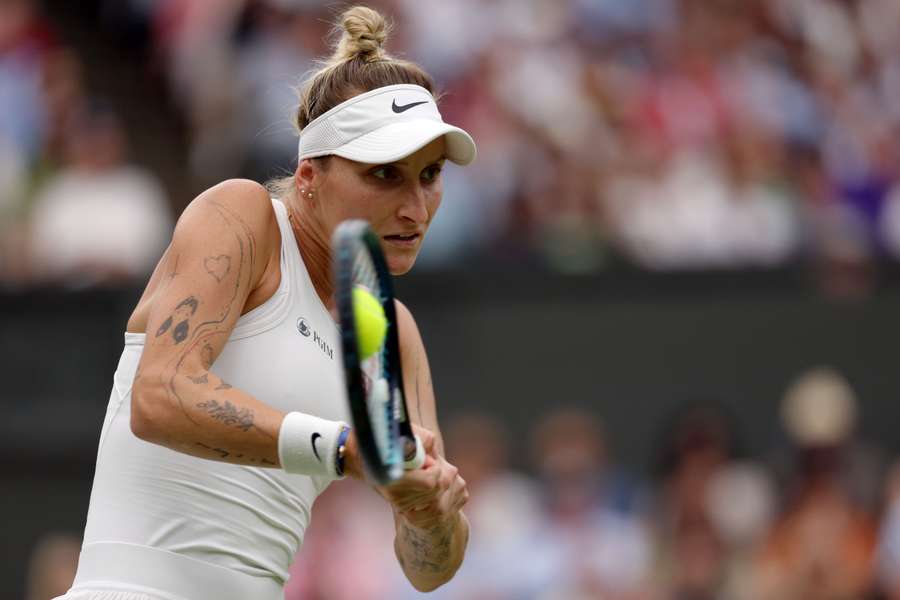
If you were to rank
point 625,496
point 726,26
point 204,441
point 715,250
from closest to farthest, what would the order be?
point 204,441 → point 625,496 → point 715,250 → point 726,26

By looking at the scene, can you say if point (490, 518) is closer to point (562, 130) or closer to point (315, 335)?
point (562, 130)

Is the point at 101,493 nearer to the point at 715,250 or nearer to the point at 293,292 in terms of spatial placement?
the point at 293,292

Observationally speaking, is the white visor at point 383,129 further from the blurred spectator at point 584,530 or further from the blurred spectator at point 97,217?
the blurred spectator at point 97,217

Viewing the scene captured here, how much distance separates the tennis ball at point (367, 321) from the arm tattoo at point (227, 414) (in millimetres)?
293

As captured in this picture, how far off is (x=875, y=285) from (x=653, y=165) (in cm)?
165

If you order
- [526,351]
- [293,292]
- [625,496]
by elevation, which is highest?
[293,292]

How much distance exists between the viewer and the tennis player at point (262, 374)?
340cm

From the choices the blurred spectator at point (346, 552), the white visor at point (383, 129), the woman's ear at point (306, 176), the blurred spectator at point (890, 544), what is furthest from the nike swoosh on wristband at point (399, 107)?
the blurred spectator at point (346, 552)

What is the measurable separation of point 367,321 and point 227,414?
0.36 metres

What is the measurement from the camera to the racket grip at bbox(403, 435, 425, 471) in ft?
11.2

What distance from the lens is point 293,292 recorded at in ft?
12.6

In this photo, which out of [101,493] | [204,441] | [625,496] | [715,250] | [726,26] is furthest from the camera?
[726,26]

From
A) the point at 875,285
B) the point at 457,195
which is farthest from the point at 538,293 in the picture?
the point at 875,285

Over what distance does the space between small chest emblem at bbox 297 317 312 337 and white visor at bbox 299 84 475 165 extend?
395mm
